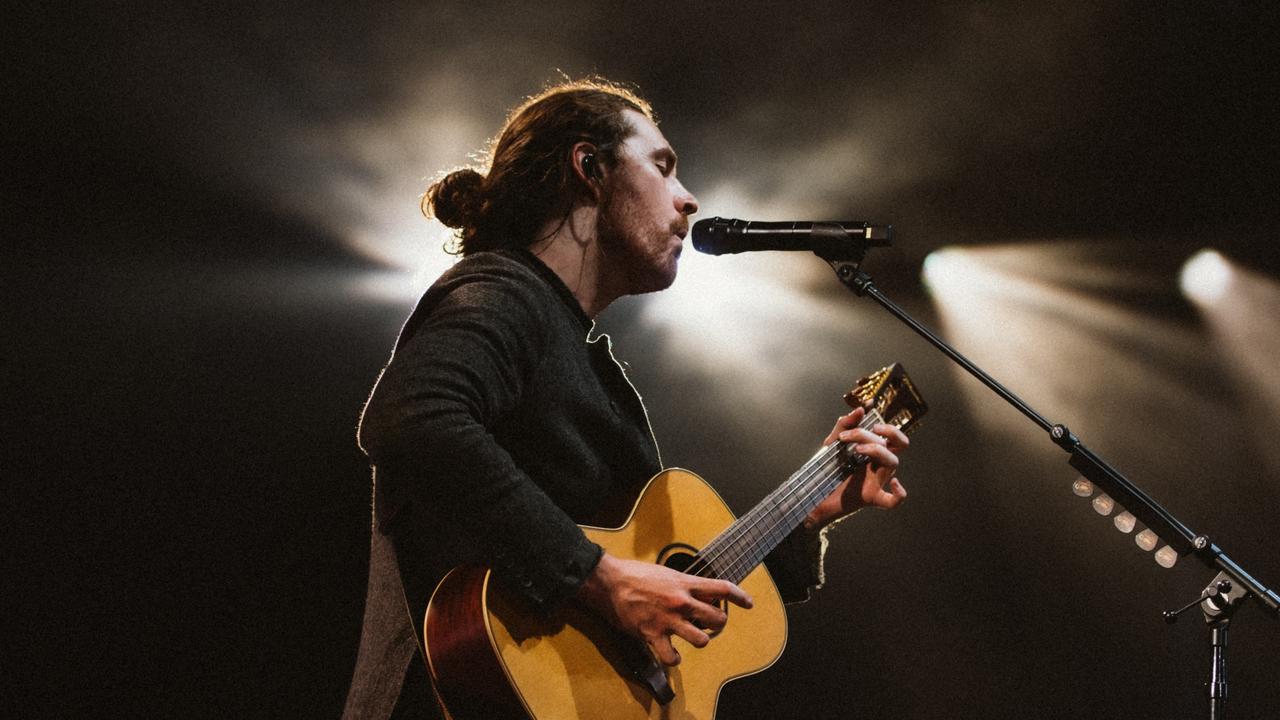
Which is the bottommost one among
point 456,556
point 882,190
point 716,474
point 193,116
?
point 456,556

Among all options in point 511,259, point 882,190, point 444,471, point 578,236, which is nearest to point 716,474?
→ point 882,190

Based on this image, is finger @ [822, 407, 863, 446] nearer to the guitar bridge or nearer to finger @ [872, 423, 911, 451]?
finger @ [872, 423, 911, 451]

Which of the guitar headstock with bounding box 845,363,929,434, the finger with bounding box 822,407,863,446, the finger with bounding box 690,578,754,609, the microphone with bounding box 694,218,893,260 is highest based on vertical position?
the microphone with bounding box 694,218,893,260

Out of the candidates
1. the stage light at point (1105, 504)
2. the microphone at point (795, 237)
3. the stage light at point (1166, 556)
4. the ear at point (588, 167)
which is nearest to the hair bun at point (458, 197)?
the ear at point (588, 167)

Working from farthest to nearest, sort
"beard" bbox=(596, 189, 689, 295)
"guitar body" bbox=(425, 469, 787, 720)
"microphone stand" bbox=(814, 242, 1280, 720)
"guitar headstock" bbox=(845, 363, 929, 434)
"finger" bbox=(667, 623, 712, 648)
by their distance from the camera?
"guitar headstock" bbox=(845, 363, 929, 434) → "beard" bbox=(596, 189, 689, 295) → "microphone stand" bbox=(814, 242, 1280, 720) → "finger" bbox=(667, 623, 712, 648) → "guitar body" bbox=(425, 469, 787, 720)

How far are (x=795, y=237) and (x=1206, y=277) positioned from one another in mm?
2996

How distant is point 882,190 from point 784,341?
2.92 feet

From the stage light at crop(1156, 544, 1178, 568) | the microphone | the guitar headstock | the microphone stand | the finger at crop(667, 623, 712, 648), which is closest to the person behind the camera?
the finger at crop(667, 623, 712, 648)

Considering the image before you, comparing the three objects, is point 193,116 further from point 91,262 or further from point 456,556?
point 456,556

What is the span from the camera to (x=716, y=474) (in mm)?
3787

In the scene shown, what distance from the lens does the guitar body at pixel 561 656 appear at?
4.46 feet

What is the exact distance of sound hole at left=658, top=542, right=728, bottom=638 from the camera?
1719mm

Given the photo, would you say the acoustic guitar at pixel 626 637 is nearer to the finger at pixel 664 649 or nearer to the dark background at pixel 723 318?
the finger at pixel 664 649

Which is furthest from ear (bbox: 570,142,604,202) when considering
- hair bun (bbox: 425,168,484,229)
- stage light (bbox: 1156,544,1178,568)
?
stage light (bbox: 1156,544,1178,568)
